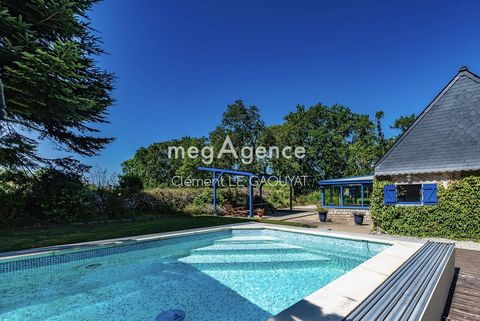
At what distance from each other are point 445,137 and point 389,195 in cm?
293

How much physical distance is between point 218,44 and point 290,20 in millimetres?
4912

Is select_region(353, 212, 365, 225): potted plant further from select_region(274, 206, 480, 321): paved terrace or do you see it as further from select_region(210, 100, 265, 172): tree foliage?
select_region(210, 100, 265, 172): tree foliage

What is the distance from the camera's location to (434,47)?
15.6m

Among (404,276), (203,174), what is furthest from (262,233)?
(203,174)

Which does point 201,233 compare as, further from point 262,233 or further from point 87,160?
point 87,160

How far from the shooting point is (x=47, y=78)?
788 cm

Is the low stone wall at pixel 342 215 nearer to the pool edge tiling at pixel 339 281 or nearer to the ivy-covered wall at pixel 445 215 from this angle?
the ivy-covered wall at pixel 445 215

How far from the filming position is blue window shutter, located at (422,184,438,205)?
29.7 ft

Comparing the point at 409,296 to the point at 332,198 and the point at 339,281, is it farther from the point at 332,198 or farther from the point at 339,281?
the point at 332,198

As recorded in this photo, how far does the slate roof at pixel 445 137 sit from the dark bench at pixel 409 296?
6.32 m

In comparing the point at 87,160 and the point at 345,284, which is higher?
the point at 87,160

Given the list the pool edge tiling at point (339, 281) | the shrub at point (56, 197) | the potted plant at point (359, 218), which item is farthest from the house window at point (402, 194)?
the shrub at point (56, 197)

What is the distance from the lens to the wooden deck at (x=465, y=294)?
346 centimetres

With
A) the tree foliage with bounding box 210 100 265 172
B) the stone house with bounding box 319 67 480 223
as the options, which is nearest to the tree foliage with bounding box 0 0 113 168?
the stone house with bounding box 319 67 480 223
